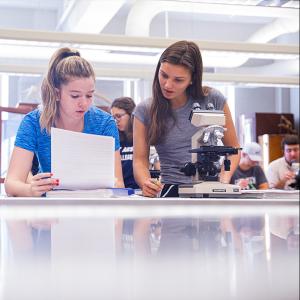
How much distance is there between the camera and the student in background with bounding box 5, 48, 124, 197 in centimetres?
166

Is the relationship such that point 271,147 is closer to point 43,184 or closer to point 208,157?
point 208,157

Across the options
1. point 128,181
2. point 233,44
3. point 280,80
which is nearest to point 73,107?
point 128,181

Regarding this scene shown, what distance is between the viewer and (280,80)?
14.7ft

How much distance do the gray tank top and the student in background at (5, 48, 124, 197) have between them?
→ 0.16m

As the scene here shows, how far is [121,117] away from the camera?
306 centimetres

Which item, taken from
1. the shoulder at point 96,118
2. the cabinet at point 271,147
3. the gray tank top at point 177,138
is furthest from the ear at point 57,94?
the cabinet at point 271,147

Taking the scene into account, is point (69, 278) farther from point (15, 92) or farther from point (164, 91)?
point (15, 92)

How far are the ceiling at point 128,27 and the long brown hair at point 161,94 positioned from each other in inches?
37.8

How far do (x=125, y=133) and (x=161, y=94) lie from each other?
3.39 feet

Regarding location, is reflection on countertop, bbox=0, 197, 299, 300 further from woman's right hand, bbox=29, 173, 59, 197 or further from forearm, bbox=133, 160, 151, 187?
forearm, bbox=133, 160, 151, 187

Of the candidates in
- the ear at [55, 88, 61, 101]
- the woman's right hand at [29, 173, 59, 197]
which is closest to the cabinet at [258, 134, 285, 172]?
the ear at [55, 88, 61, 101]

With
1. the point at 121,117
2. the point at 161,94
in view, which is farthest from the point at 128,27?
the point at 161,94

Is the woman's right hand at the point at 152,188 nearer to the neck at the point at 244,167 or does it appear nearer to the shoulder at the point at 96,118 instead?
the shoulder at the point at 96,118

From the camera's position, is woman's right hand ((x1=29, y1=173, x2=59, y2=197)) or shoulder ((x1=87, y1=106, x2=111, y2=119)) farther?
shoulder ((x1=87, y1=106, x2=111, y2=119))
